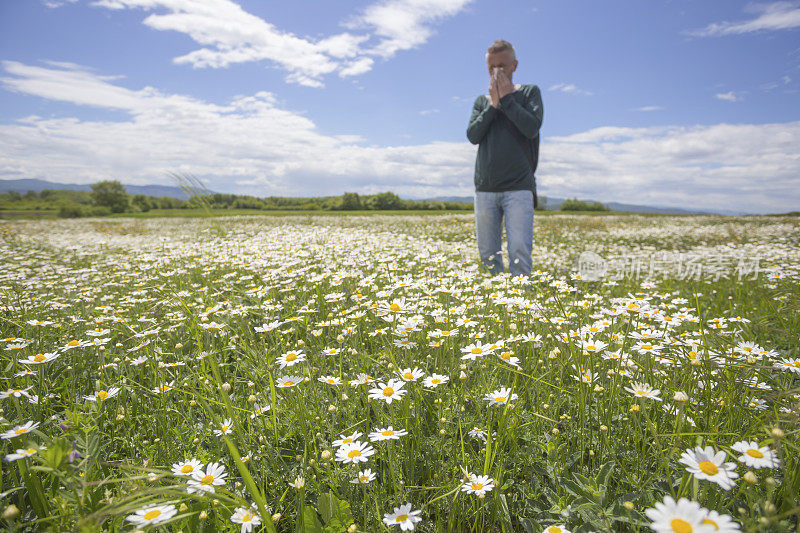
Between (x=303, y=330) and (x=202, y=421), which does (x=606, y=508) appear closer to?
(x=202, y=421)

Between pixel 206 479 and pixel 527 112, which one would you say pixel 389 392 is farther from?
pixel 527 112

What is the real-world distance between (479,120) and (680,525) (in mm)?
5410

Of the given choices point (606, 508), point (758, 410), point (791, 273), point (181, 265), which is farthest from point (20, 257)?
point (791, 273)

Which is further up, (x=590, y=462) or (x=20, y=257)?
(x=20, y=257)

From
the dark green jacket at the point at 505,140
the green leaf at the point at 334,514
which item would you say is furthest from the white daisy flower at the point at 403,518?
the dark green jacket at the point at 505,140

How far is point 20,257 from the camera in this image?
7133 millimetres

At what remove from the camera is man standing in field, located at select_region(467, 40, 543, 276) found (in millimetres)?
5242

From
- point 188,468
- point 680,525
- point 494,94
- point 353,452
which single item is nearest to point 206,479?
point 188,468

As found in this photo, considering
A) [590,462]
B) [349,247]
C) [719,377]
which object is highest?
[349,247]

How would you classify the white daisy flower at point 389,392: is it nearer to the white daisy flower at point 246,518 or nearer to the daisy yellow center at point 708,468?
the white daisy flower at point 246,518

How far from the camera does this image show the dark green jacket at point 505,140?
527 cm

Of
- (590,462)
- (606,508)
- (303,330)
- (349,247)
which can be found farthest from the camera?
(349,247)

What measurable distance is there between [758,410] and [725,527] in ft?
4.58

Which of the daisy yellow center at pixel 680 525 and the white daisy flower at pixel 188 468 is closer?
the daisy yellow center at pixel 680 525
